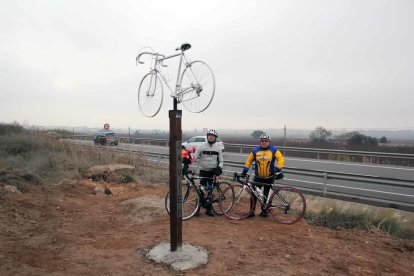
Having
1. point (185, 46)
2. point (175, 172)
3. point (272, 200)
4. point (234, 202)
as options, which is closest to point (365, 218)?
point (272, 200)

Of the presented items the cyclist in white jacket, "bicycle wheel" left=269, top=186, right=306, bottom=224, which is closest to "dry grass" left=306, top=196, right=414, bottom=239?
"bicycle wheel" left=269, top=186, right=306, bottom=224

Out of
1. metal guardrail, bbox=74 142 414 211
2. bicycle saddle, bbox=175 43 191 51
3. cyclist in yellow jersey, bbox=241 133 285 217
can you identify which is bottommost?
metal guardrail, bbox=74 142 414 211

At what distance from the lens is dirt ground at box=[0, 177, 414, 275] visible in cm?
525

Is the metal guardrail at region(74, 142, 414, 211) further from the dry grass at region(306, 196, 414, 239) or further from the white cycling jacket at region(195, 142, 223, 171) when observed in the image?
the white cycling jacket at region(195, 142, 223, 171)

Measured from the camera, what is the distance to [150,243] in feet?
20.5

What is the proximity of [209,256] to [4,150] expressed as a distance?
44.5ft

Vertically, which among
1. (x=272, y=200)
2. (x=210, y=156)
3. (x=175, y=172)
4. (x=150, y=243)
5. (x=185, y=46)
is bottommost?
(x=150, y=243)

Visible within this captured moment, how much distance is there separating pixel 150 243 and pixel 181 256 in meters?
0.94

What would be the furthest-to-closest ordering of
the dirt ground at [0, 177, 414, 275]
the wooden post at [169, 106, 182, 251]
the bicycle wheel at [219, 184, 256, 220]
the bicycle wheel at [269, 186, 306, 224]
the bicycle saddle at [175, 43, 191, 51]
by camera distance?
the bicycle wheel at [219, 184, 256, 220], the bicycle wheel at [269, 186, 306, 224], the bicycle saddle at [175, 43, 191, 51], the wooden post at [169, 106, 182, 251], the dirt ground at [0, 177, 414, 275]

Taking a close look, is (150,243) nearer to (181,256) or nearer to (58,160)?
(181,256)

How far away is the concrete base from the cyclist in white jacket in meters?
2.06

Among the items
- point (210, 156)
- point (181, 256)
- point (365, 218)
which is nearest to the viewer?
point (181, 256)

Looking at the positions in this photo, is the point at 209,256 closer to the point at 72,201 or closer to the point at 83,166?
the point at 72,201

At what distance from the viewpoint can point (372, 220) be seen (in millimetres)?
8023
